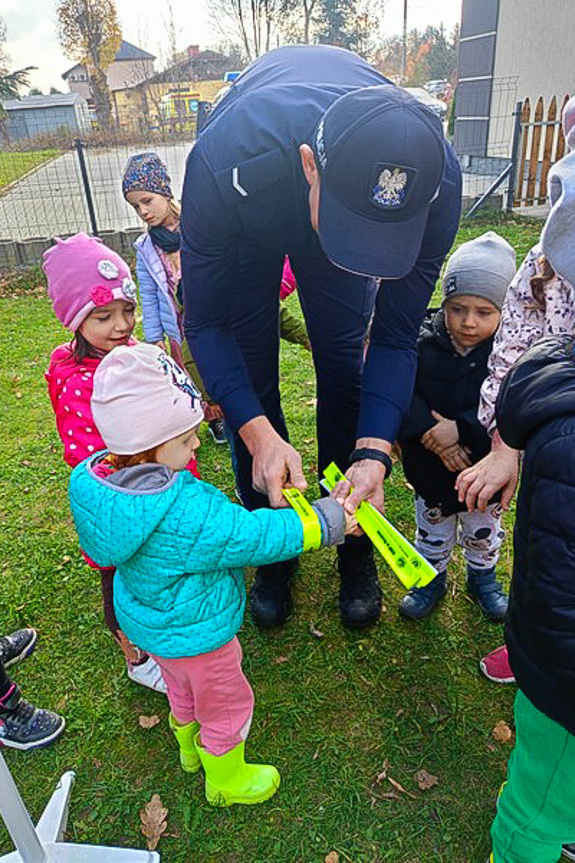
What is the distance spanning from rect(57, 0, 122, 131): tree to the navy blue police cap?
33.8 m

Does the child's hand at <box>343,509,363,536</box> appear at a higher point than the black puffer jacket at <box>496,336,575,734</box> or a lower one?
lower

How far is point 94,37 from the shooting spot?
3344 cm

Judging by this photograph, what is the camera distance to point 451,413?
225 cm

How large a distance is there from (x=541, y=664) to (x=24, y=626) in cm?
217

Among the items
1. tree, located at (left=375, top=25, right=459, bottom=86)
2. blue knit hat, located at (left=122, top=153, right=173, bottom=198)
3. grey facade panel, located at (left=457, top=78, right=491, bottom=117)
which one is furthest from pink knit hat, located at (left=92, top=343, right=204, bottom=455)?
tree, located at (left=375, top=25, right=459, bottom=86)

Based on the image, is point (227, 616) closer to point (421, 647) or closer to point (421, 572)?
point (421, 572)

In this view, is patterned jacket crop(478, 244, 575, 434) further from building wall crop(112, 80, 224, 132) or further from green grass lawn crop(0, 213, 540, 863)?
building wall crop(112, 80, 224, 132)

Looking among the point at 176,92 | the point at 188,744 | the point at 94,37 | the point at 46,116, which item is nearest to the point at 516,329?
the point at 188,744

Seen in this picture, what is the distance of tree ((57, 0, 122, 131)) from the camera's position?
106 ft

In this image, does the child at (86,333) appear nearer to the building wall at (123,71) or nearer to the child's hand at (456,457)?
the child's hand at (456,457)

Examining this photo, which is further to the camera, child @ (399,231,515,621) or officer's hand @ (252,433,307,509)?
child @ (399,231,515,621)

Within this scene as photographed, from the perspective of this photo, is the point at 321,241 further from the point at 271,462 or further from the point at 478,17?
the point at 478,17

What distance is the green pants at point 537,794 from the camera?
4.50 ft

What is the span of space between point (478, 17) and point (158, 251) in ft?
46.0
